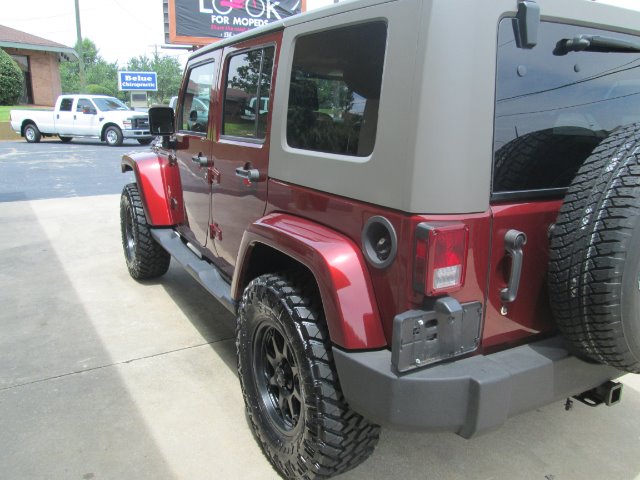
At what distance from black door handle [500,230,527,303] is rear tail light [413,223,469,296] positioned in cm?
18

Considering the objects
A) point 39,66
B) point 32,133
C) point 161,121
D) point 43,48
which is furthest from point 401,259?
point 39,66

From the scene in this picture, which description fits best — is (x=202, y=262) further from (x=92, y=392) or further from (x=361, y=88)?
(x=361, y=88)

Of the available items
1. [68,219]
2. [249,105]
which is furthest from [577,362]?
[68,219]

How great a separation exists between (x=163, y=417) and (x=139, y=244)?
6.84 feet

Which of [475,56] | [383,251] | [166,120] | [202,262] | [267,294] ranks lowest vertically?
[202,262]

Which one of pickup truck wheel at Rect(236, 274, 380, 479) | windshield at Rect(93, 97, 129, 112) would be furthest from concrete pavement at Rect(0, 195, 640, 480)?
windshield at Rect(93, 97, 129, 112)

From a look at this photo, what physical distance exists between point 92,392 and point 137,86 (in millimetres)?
31031

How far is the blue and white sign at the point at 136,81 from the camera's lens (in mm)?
30641

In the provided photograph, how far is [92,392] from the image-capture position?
121 inches

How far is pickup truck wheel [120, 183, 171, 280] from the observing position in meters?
4.51

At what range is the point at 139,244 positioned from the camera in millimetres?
4559

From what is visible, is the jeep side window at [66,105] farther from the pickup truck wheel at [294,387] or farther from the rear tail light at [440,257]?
the rear tail light at [440,257]

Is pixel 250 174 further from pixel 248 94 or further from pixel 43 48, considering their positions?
pixel 43 48

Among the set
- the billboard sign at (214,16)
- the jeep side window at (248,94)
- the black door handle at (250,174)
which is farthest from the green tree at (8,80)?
Result: the black door handle at (250,174)
